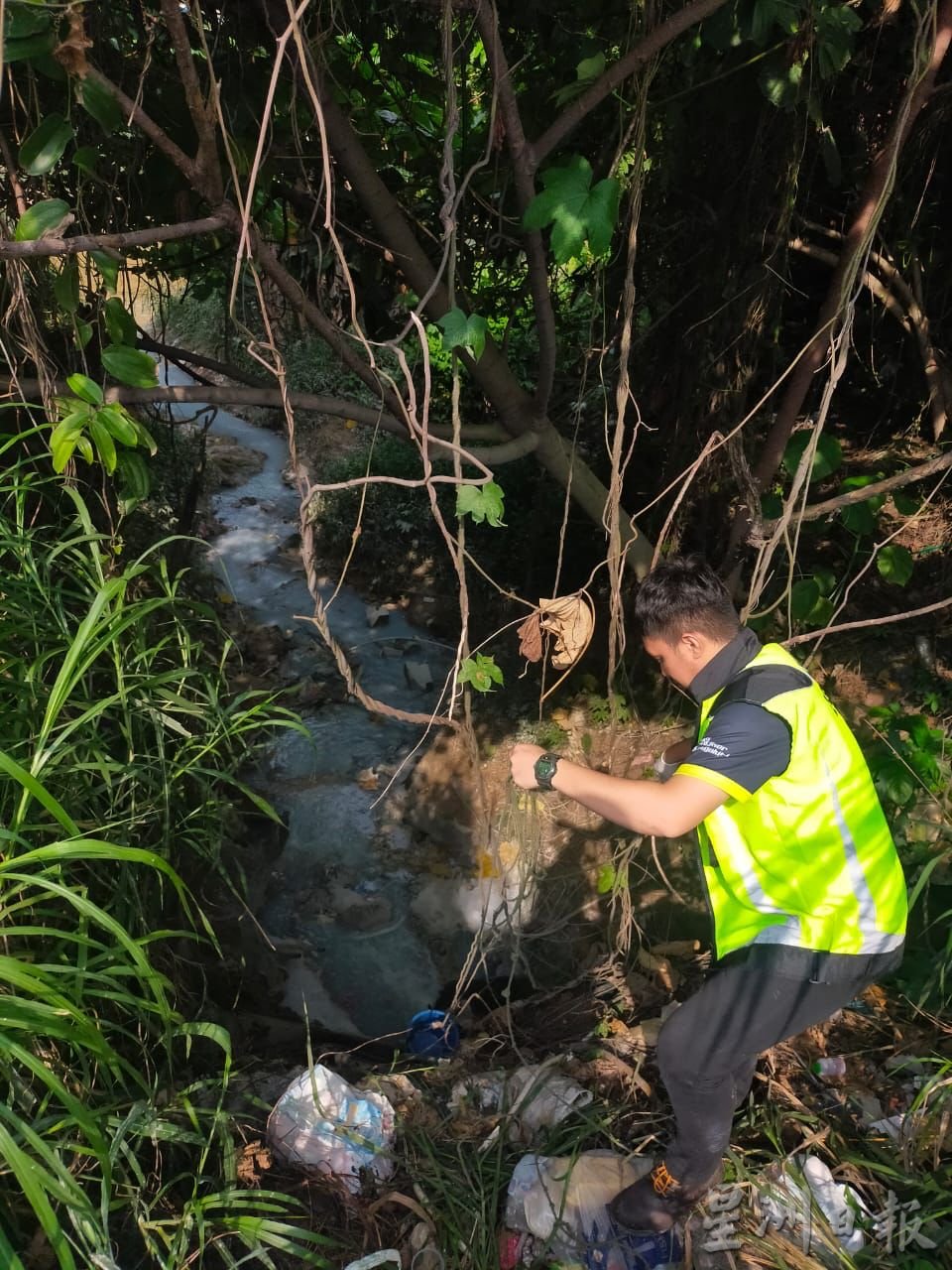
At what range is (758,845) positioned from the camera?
1.69 meters

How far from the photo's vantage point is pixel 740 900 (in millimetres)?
1746

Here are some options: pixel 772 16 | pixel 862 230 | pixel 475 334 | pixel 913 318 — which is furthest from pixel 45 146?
pixel 913 318

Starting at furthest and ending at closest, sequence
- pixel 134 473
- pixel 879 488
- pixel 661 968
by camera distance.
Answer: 1. pixel 661 968
2. pixel 879 488
3. pixel 134 473

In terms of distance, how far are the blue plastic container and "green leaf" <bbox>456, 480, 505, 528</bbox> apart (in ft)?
5.38

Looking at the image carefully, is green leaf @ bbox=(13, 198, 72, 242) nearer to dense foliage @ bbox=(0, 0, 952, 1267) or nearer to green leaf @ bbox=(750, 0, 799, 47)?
→ dense foliage @ bbox=(0, 0, 952, 1267)

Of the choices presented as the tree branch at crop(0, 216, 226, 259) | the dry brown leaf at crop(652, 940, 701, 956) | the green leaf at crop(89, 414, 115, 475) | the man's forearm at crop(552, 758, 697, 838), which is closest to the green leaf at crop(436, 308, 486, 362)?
the tree branch at crop(0, 216, 226, 259)

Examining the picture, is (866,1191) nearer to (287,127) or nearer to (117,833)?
(117,833)

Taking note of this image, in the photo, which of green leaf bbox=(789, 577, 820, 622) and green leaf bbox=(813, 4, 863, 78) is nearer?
green leaf bbox=(813, 4, 863, 78)

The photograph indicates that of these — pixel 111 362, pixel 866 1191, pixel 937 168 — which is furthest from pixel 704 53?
pixel 866 1191

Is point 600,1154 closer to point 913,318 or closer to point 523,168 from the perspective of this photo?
point 523,168

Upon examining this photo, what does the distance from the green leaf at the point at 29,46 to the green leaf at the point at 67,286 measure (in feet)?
1.62

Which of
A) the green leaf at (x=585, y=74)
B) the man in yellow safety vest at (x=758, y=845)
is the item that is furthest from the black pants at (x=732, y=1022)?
the green leaf at (x=585, y=74)

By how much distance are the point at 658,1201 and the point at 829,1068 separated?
27.0 inches

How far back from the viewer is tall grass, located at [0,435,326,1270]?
1.40 meters
